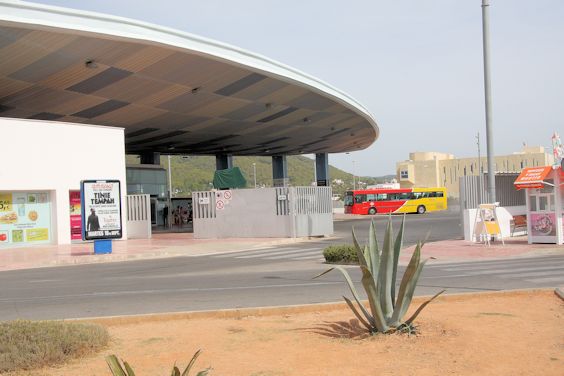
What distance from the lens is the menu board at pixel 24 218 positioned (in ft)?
90.5

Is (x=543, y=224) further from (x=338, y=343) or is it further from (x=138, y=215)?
(x=138, y=215)

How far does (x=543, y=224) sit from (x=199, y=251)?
41.5 feet

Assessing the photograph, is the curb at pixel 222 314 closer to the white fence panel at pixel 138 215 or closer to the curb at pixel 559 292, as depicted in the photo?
the curb at pixel 559 292

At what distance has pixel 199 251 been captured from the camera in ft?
81.5

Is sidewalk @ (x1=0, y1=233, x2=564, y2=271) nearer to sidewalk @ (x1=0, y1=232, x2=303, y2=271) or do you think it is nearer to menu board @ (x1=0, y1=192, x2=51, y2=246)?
sidewalk @ (x1=0, y1=232, x2=303, y2=271)

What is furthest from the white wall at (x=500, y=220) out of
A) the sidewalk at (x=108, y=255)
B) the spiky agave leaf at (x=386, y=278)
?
the spiky agave leaf at (x=386, y=278)

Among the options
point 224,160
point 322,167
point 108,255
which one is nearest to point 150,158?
point 224,160

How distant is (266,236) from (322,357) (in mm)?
24223

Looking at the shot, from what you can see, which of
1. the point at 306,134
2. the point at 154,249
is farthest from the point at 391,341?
the point at 306,134

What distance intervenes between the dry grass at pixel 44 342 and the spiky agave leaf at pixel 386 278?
3267 millimetres

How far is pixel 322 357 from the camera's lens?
653 cm

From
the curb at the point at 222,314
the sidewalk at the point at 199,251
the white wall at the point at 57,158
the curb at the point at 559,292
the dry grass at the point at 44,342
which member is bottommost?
the sidewalk at the point at 199,251

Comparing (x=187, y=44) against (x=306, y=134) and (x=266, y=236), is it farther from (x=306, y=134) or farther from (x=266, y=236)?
(x=306, y=134)

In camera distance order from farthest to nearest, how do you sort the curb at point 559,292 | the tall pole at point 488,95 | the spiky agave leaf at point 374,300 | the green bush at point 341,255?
1. the tall pole at point 488,95
2. the green bush at point 341,255
3. the curb at point 559,292
4. the spiky agave leaf at point 374,300
